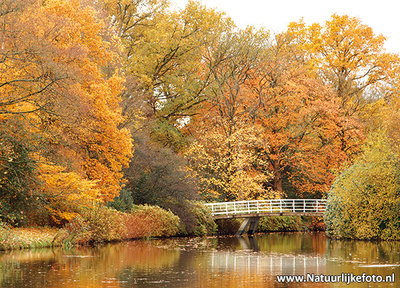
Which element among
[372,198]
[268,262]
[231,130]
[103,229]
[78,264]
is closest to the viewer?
[78,264]

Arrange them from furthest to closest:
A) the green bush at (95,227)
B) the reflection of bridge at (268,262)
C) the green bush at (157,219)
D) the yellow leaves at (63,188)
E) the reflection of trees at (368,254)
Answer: the green bush at (157,219)
the green bush at (95,227)
the yellow leaves at (63,188)
the reflection of trees at (368,254)
the reflection of bridge at (268,262)

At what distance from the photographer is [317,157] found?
1487 inches

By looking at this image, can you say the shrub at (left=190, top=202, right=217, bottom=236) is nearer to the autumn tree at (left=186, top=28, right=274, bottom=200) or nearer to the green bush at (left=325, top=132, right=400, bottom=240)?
the autumn tree at (left=186, top=28, right=274, bottom=200)

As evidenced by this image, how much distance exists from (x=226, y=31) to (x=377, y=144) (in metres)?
13.7

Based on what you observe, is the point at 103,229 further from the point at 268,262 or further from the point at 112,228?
the point at 268,262

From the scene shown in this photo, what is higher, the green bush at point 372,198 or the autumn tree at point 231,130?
the autumn tree at point 231,130

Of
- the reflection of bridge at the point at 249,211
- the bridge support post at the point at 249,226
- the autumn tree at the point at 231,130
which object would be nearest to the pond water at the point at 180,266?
the reflection of bridge at the point at 249,211

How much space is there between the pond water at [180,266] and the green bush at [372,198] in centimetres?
446

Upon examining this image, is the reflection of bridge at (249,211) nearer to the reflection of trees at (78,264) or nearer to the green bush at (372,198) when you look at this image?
the green bush at (372,198)

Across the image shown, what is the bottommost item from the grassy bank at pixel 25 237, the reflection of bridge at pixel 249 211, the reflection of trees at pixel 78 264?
the reflection of trees at pixel 78 264

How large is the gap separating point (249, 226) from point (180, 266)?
20.1 meters

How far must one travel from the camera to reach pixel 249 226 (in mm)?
35500

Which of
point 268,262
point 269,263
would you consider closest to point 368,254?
point 268,262

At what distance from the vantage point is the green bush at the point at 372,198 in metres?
26.1
